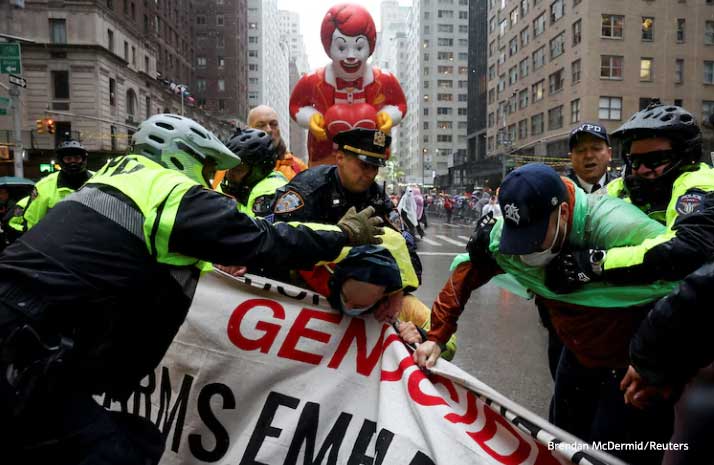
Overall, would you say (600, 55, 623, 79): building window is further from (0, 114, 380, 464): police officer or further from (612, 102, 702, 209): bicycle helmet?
(0, 114, 380, 464): police officer

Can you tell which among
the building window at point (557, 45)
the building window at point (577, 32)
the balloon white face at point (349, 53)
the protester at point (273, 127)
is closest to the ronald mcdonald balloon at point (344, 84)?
the balloon white face at point (349, 53)

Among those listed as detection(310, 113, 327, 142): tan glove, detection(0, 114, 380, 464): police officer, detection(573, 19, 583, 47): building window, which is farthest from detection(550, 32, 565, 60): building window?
detection(0, 114, 380, 464): police officer

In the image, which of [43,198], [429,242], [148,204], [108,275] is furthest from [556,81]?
[108,275]

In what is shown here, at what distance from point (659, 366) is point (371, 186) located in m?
2.07

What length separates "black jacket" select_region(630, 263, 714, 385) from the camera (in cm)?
137

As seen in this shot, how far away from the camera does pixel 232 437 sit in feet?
7.48

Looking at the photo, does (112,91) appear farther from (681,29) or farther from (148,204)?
(681,29)

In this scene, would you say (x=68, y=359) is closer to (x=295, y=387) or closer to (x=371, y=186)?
(x=295, y=387)

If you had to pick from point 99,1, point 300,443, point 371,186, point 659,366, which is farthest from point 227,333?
point 99,1

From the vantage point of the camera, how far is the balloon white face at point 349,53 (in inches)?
215

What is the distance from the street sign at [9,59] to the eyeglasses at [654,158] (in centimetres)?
1603

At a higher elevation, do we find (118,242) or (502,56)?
(502,56)

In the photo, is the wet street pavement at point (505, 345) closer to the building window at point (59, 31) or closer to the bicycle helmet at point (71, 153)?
the bicycle helmet at point (71, 153)

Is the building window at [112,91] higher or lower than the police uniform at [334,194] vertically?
higher
